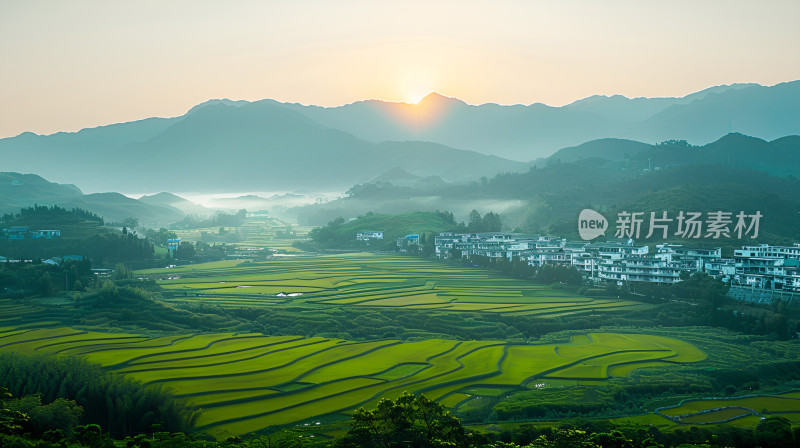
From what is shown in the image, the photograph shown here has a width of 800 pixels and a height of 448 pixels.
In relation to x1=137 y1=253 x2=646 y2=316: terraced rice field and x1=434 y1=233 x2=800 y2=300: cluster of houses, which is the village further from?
x1=137 y1=253 x2=646 y2=316: terraced rice field

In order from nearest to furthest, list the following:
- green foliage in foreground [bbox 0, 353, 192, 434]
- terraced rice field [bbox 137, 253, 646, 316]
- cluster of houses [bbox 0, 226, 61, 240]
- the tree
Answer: the tree, green foliage in foreground [bbox 0, 353, 192, 434], terraced rice field [bbox 137, 253, 646, 316], cluster of houses [bbox 0, 226, 61, 240]

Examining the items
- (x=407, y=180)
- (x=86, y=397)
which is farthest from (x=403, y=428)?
(x=407, y=180)

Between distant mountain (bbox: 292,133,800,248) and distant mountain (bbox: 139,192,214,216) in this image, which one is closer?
distant mountain (bbox: 292,133,800,248)

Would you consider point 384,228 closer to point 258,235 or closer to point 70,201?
point 258,235

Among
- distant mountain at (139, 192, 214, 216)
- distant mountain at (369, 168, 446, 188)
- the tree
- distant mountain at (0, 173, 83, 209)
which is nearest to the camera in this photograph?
the tree

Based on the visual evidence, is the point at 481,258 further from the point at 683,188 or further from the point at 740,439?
the point at 740,439

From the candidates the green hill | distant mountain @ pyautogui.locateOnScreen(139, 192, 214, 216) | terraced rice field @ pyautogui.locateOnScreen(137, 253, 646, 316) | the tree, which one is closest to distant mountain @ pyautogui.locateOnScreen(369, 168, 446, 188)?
distant mountain @ pyautogui.locateOnScreen(139, 192, 214, 216)
